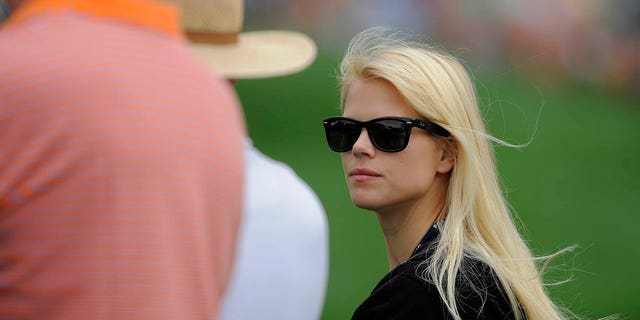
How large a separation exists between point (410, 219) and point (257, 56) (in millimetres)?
882

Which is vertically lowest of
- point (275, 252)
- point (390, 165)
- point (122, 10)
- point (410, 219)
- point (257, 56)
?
point (410, 219)

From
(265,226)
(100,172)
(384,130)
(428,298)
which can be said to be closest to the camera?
(100,172)

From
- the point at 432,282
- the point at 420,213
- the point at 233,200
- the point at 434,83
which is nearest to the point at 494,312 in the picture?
the point at 432,282

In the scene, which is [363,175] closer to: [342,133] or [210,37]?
[342,133]

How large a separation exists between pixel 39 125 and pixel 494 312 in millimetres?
1252

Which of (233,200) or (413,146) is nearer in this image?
(233,200)

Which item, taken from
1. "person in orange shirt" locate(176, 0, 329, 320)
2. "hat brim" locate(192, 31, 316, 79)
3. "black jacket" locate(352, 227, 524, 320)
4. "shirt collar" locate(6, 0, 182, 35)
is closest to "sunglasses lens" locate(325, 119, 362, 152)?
"black jacket" locate(352, 227, 524, 320)

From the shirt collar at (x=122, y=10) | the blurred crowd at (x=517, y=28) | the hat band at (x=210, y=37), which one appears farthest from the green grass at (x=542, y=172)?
the shirt collar at (x=122, y=10)

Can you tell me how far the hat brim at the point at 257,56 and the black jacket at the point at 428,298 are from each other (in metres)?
0.61

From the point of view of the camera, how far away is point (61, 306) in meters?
1.07

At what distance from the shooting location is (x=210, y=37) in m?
1.50

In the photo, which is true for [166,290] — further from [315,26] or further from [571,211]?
[571,211]

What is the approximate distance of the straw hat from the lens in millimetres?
1457

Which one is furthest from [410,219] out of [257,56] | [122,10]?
[122,10]
